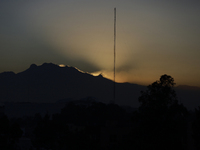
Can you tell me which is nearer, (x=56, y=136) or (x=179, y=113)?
(x=179, y=113)

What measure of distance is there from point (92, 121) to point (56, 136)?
4762 cm

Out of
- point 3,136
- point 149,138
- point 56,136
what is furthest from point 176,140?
point 56,136

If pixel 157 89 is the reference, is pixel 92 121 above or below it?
below

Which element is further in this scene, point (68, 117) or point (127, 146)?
point (68, 117)

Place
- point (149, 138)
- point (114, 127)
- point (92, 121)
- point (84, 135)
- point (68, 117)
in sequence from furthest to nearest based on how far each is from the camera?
point (68, 117), point (92, 121), point (114, 127), point (84, 135), point (149, 138)

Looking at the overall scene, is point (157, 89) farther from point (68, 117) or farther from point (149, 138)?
point (68, 117)

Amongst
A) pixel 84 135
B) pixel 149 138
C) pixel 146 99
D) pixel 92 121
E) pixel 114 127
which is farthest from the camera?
pixel 92 121

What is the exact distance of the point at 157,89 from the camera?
28.7 m

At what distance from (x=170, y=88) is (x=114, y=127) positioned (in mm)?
17574

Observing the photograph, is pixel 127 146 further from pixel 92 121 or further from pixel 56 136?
pixel 92 121

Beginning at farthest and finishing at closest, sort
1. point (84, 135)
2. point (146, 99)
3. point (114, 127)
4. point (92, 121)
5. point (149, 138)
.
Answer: point (92, 121)
point (114, 127)
point (84, 135)
point (146, 99)
point (149, 138)

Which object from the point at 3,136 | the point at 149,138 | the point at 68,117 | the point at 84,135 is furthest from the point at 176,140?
the point at 68,117

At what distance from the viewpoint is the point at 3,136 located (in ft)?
107

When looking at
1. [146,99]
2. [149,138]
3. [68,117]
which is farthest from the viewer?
[68,117]
